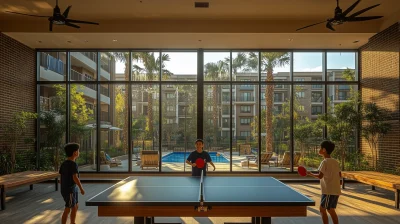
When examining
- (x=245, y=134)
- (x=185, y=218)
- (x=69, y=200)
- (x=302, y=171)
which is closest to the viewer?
(x=302, y=171)

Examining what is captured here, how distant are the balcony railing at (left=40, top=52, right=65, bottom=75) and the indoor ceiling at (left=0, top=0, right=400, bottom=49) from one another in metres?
0.84

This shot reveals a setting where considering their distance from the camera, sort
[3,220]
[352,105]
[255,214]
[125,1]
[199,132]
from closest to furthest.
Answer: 1. [255,214]
2. [3,220]
3. [125,1]
4. [352,105]
5. [199,132]

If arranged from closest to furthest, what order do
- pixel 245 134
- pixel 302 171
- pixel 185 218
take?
pixel 302 171, pixel 185 218, pixel 245 134

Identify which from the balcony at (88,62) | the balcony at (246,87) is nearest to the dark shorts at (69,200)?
the balcony at (88,62)

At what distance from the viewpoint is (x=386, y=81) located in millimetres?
8820

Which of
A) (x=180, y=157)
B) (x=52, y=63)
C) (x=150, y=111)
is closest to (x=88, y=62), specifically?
(x=52, y=63)

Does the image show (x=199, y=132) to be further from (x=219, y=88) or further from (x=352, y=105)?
(x=352, y=105)

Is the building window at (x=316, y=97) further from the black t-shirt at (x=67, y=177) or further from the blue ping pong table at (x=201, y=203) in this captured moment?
the black t-shirt at (x=67, y=177)

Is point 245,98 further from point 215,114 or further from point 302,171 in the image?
point 302,171

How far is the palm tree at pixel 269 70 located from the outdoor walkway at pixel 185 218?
2256mm

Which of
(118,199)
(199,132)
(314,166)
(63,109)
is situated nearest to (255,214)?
(118,199)

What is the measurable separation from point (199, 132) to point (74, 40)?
4.47 m

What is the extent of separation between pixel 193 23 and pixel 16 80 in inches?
209

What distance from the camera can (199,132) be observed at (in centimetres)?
1018
